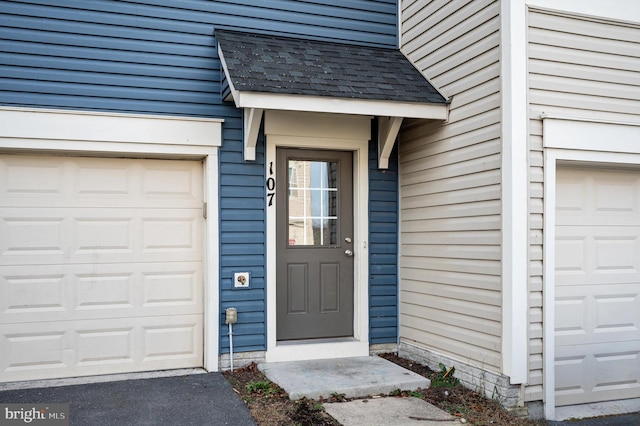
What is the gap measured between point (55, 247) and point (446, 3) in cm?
395

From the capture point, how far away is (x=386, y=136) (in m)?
5.53

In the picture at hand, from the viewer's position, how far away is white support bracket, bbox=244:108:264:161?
16.2 ft

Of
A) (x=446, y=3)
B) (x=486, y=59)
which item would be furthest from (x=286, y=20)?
(x=486, y=59)

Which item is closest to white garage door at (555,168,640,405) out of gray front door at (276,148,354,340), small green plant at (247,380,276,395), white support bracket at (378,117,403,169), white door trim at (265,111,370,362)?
white support bracket at (378,117,403,169)

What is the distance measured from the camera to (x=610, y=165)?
4.74m

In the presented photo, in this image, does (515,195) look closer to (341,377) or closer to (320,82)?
(320,82)

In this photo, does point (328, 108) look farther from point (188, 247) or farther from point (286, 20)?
point (188, 247)

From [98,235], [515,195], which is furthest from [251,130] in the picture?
[515,195]

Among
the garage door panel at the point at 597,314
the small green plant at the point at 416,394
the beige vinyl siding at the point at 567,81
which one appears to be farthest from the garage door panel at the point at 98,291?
the garage door panel at the point at 597,314

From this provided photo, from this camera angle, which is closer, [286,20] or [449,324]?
[449,324]

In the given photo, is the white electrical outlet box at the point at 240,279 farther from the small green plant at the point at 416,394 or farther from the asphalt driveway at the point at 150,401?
the small green plant at the point at 416,394

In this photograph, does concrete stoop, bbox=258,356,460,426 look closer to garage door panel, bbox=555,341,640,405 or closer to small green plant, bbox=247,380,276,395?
small green plant, bbox=247,380,276,395

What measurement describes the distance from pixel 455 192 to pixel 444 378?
61.1 inches

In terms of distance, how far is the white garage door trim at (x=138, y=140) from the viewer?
4.73 m
